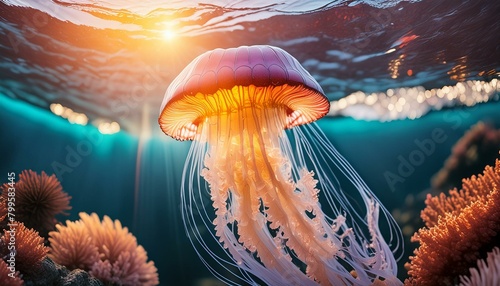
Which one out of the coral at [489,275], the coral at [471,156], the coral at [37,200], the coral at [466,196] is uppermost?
the coral at [37,200]

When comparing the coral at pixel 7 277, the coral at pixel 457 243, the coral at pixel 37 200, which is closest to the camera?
the coral at pixel 7 277

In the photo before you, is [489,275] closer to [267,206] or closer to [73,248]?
[267,206]

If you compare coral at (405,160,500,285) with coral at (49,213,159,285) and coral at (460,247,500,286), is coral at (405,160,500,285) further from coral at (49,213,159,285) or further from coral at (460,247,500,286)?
coral at (49,213,159,285)

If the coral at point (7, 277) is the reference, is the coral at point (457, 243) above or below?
below

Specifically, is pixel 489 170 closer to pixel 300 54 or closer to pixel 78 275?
pixel 78 275

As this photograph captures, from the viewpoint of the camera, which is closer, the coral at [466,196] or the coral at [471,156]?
the coral at [466,196]

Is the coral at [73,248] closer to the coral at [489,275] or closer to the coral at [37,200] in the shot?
the coral at [37,200]

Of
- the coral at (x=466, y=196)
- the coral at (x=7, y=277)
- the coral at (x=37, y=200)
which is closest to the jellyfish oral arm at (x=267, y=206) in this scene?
the coral at (x=466, y=196)
